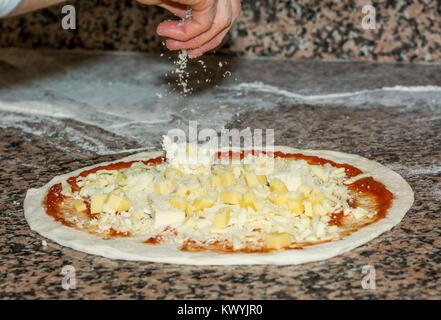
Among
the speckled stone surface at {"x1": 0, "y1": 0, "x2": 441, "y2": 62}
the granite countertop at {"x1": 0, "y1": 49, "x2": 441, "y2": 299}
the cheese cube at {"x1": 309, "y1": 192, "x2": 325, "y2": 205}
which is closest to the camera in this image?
the granite countertop at {"x1": 0, "y1": 49, "x2": 441, "y2": 299}

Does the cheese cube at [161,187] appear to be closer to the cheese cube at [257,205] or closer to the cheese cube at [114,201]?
the cheese cube at [114,201]

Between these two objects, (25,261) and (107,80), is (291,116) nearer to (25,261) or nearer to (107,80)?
(107,80)

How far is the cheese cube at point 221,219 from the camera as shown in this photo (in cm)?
127

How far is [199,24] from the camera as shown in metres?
1.44

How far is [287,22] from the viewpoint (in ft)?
8.92

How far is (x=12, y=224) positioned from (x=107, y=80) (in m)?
1.22

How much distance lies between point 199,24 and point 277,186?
1.26ft

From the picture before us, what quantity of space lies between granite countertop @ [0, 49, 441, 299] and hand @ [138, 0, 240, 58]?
1.33ft

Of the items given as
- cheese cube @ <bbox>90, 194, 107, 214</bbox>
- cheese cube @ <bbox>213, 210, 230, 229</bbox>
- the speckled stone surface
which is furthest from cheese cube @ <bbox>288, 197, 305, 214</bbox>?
the speckled stone surface

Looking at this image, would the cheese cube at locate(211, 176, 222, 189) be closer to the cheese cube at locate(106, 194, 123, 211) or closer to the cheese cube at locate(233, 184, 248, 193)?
the cheese cube at locate(233, 184, 248, 193)

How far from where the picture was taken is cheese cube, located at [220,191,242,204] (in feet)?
4.32

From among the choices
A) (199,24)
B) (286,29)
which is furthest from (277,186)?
(286,29)

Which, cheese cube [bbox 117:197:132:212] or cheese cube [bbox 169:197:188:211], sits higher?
cheese cube [bbox 169:197:188:211]
